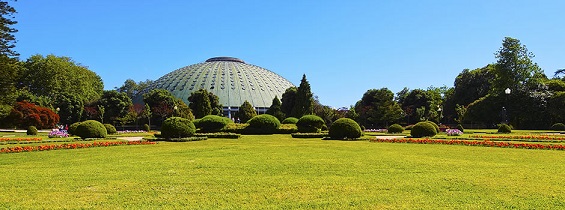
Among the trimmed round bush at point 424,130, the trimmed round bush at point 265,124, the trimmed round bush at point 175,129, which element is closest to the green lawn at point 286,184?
the trimmed round bush at point 175,129

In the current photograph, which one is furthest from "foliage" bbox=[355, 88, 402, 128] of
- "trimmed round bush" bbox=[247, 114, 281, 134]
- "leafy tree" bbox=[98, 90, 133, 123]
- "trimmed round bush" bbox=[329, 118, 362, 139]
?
"leafy tree" bbox=[98, 90, 133, 123]

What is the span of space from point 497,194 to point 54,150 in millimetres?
15738

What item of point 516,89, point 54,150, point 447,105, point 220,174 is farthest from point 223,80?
point 220,174

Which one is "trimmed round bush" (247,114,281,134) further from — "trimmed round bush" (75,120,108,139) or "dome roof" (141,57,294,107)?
"dome roof" (141,57,294,107)

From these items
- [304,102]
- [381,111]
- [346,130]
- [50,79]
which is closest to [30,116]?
[50,79]

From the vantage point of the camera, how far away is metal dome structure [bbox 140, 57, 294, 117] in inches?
3297

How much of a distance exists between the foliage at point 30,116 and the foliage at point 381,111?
3948cm

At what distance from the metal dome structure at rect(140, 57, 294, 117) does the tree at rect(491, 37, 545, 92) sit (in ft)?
152

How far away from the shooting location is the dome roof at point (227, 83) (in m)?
84.2

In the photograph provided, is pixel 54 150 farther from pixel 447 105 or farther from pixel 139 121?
pixel 447 105

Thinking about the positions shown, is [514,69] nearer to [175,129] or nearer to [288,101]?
[288,101]

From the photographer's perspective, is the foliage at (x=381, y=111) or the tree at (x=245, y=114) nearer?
the foliage at (x=381, y=111)

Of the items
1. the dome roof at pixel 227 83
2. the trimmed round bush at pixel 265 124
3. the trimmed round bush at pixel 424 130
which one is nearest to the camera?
the trimmed round bush at pixel 424 130

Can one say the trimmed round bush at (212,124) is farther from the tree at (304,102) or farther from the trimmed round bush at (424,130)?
the trimmed round bush at (424,130)
